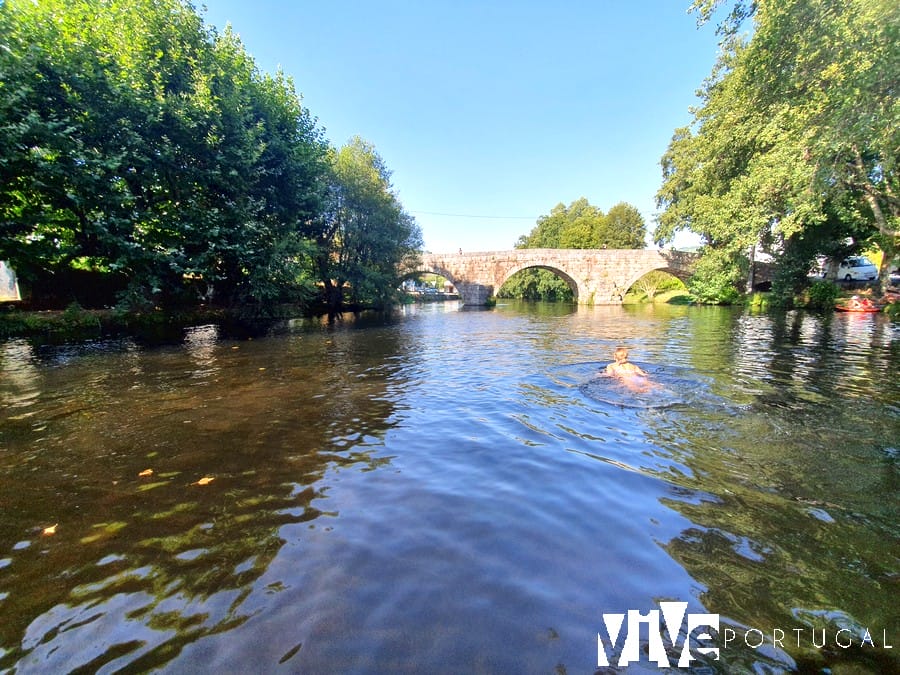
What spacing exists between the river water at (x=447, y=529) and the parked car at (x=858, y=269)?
99.0 feet

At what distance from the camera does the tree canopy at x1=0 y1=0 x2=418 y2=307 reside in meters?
11.9

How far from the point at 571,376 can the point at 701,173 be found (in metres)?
29.1

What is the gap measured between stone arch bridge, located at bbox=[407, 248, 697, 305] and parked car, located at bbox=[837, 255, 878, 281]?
34.3ft

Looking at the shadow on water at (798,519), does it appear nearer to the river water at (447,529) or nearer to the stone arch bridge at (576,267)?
the river water at (447,529)

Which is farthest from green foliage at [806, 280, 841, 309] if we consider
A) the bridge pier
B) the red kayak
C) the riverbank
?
the riverbank

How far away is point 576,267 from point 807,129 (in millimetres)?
26553

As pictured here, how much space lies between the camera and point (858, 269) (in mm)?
27906

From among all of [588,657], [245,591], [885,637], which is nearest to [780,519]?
[885,637]

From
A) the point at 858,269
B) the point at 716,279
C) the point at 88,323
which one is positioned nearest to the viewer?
the point at 88,323

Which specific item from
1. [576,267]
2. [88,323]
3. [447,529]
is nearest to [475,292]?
[576,267]

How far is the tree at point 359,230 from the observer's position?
2609 cm

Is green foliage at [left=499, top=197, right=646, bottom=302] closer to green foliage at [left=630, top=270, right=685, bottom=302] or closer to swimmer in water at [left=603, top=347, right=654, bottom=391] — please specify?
green foliage at [left=630, top=270, right=685, bottom=302]

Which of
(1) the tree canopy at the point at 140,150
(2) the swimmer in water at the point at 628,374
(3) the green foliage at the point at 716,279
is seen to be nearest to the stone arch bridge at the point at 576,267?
(3) the green foliage at the point at 716,279

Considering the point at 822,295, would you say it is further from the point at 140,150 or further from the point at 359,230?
the point at 140,150
